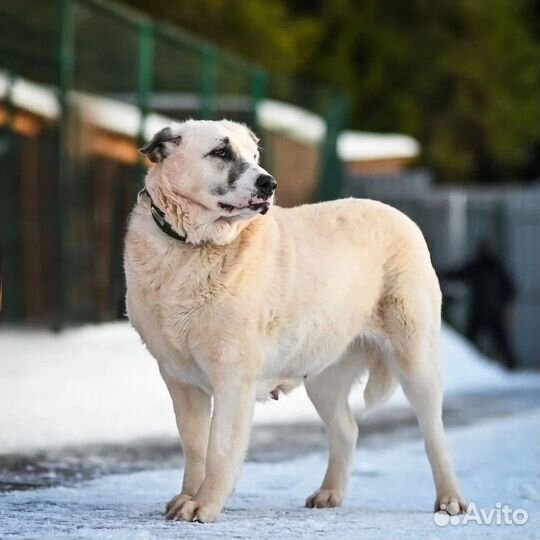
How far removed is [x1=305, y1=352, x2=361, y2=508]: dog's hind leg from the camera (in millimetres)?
7684

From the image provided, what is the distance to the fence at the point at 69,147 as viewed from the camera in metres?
13.9

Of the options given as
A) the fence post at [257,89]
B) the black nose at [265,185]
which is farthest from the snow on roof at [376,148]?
the black nose at [265,185]

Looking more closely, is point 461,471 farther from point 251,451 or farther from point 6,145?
point 6,145

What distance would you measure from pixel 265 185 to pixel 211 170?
0.29 meters

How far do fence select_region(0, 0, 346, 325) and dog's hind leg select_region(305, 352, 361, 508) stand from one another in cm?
629

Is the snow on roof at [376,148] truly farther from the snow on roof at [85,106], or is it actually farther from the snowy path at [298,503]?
the snowy path at [298,503]

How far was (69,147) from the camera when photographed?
14289 mm

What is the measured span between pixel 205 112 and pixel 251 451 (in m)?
7.08

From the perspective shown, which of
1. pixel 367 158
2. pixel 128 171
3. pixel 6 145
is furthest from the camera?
pixel 367 158

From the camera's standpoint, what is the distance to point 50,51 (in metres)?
14.1

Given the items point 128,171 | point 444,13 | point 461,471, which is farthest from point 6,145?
point 444,13

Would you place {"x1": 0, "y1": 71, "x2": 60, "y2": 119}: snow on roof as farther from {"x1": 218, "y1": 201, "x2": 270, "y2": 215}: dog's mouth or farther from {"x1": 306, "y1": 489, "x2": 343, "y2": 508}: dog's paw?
{"x1": 218, "y1": 201, "x2": 270, "y2": 215}: dog's mouth

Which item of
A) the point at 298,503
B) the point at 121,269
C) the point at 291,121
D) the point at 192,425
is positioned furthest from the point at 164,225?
the point at 291,121

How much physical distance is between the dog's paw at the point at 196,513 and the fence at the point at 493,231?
18684mm
